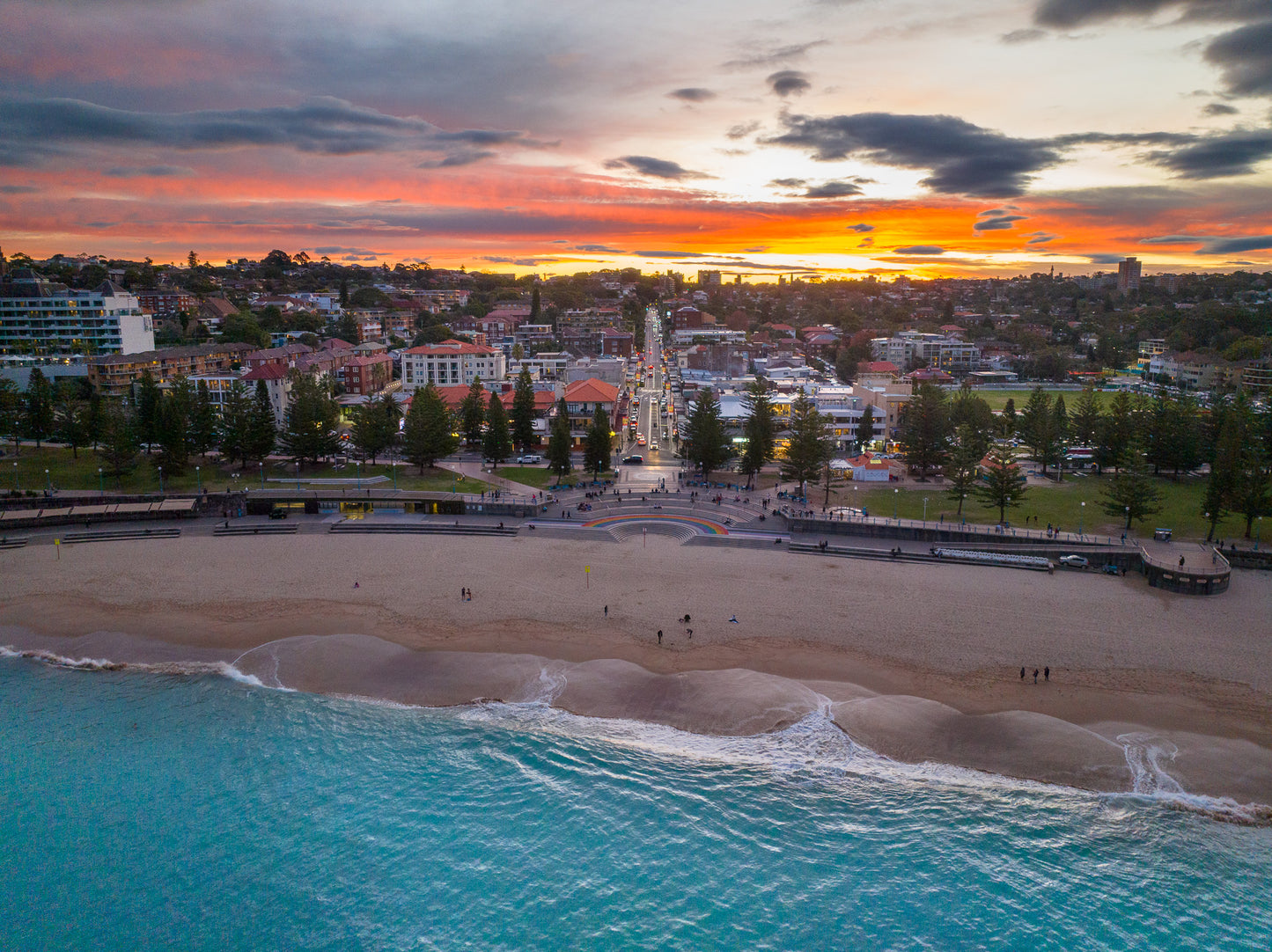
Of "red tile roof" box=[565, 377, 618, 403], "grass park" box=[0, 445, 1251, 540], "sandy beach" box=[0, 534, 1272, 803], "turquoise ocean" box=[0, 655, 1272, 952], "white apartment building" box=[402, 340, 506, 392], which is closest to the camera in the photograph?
"turquoise ocean" box=[0, 655, 1272, 952]

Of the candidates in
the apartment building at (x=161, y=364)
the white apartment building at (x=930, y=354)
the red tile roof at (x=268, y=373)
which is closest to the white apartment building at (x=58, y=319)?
the apartment building at (x=161, y=364)

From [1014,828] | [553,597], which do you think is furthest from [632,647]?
[1014,828]

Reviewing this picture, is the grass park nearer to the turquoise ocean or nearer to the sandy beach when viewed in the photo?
the sandy beach

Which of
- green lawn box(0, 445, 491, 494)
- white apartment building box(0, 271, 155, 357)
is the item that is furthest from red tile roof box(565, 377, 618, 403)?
white apartment building box(0, 271, 155, 357)

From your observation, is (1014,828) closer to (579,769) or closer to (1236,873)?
Answer: (1236,873)

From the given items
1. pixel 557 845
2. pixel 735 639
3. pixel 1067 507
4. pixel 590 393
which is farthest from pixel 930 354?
pixel 557 845

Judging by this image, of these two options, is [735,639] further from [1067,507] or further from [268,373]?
[268,373]
